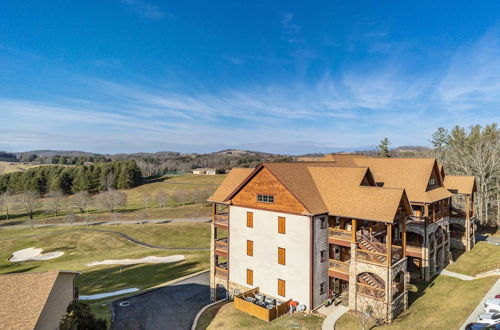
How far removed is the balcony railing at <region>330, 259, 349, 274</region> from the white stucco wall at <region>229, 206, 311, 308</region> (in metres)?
2.64

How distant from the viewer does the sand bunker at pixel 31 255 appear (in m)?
55.6

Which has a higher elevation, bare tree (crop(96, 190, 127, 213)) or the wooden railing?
the wooden railing

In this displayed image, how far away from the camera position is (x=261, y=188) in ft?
92.2

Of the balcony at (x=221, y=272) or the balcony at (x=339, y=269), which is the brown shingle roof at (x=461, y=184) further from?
the balcony at (x=221, y=272)

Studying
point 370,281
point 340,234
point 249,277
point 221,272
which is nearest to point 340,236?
point 340,234

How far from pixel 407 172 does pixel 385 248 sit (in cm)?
1351

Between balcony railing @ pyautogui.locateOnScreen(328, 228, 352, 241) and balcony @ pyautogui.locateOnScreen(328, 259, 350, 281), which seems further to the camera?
balcony railing @ pyautogui.locateOnScreen(328, 228, 352, 241)

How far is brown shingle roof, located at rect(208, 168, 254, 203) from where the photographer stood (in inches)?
1259

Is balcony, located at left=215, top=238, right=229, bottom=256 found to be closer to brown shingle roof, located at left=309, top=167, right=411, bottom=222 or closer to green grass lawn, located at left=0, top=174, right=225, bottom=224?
brown shingle roof, located at left=309, top=167, right=411, bottom=222

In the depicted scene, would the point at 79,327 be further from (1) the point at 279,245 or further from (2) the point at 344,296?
(2) the point at 344,296

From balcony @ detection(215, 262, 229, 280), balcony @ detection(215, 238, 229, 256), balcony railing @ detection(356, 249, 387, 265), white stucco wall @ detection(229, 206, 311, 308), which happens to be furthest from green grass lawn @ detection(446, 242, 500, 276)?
balcony @ detection(215, 238, 229, 256)

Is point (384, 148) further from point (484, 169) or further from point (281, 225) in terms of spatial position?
point (281, 225)

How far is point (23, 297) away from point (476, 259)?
44.0 meters

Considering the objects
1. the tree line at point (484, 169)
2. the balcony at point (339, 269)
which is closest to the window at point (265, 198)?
the balcony at point (339, 269)
